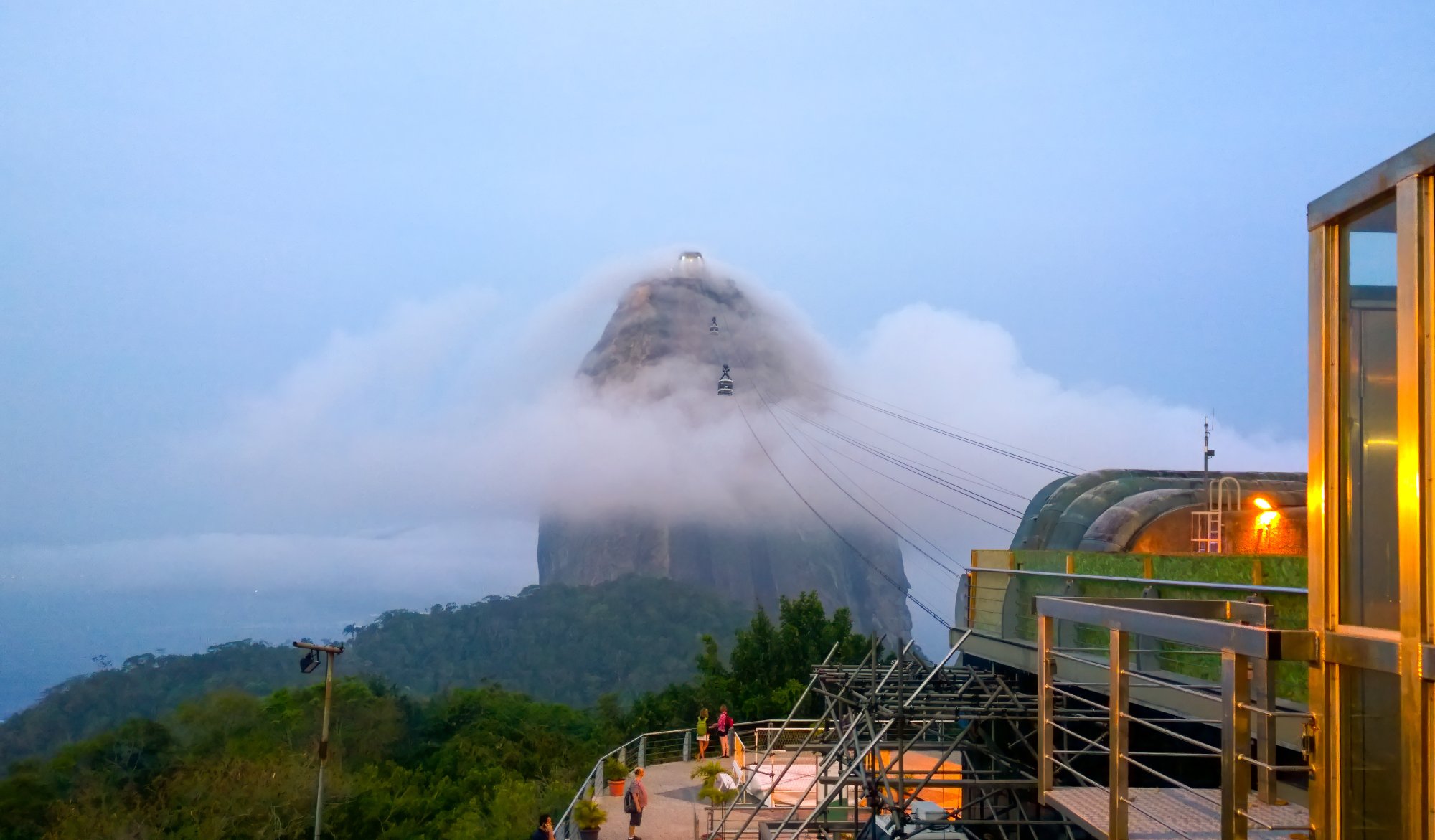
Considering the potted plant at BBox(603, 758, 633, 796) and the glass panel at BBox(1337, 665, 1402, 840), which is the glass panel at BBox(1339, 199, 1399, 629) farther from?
the potted plant at BBox(603, 758, 633, 796)

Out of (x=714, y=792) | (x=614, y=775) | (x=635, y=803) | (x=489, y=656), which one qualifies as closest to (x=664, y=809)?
(x=614, y=775)

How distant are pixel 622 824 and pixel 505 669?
232 feet

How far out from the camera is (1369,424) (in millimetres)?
4238

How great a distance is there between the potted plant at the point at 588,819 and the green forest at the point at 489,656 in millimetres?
55764

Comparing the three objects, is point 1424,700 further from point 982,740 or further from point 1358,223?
point 982,740

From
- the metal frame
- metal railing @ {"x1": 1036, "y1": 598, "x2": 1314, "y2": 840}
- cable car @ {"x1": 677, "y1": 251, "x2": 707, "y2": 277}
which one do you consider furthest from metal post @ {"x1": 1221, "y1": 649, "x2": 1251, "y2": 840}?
cable car @ {"x1": 677, "y1": 251, "x2": 707, "y2": 277}

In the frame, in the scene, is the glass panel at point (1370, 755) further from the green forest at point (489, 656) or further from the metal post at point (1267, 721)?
the green forest at point (489, 656)

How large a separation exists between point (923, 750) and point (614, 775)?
10425 mm

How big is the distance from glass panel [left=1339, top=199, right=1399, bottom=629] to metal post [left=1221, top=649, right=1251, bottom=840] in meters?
0.42

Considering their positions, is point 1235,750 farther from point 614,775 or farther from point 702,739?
point 702,739

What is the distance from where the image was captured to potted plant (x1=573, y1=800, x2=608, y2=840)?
18.2 metres

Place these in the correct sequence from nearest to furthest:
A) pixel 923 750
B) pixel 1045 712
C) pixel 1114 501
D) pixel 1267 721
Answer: pixel 1267 721, pixel 1045 712, pixel 923 750, pixel 1114 501

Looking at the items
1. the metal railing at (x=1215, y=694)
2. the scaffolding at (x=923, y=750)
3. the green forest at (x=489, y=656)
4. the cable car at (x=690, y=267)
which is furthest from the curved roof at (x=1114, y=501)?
the cable car at (x=690, y=267)

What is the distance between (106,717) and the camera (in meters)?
70.1
